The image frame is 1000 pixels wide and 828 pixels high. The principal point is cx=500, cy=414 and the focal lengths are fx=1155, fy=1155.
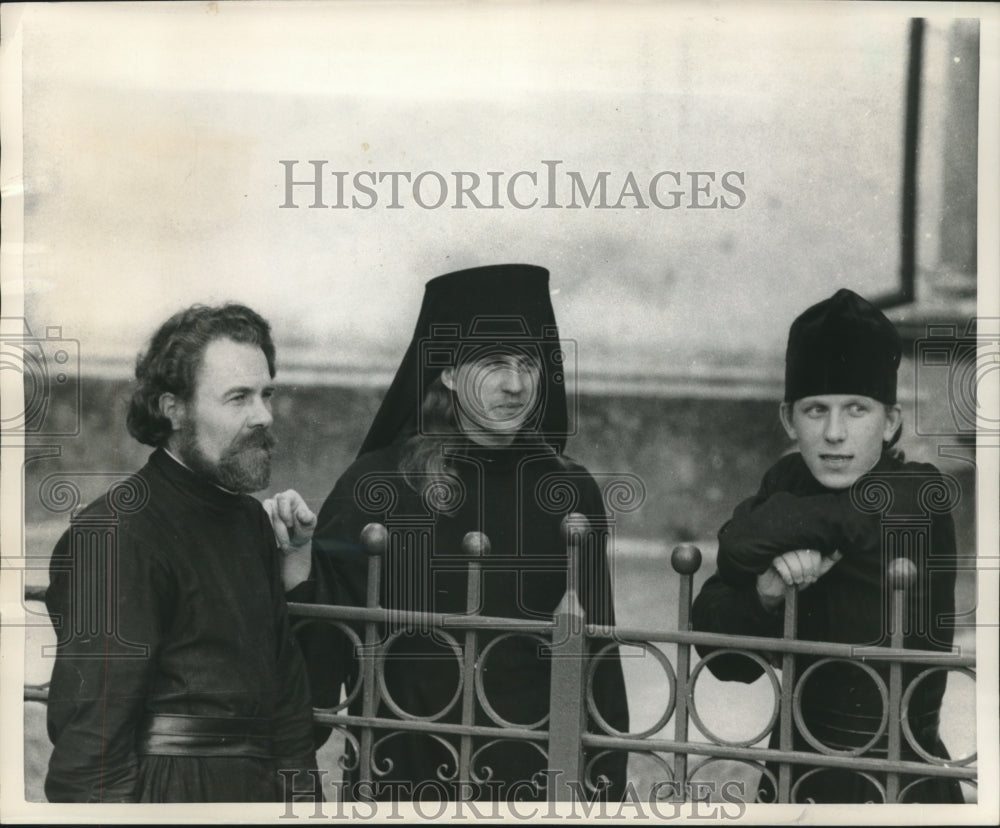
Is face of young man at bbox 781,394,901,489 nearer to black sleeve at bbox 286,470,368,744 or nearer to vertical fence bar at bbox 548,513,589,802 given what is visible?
vertical fence bar at bbox 548,513,589,802

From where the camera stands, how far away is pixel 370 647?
3584 mm

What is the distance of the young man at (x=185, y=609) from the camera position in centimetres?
353

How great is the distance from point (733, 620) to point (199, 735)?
1.68 metres

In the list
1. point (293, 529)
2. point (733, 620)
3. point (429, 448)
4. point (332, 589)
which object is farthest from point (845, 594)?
point (293, 529)

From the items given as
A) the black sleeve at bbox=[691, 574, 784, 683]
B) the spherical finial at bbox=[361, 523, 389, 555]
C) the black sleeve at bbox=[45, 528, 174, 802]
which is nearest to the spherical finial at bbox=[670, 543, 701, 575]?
the black sleeve at bbox=[691, 574, 784, 683]

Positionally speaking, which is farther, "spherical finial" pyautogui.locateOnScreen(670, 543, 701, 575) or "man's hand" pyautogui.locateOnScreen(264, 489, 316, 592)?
"man's hand" pyautogui.locateOnScreen(264, 489, 316, 592)

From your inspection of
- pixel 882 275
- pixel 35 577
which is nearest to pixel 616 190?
pixel 882 275

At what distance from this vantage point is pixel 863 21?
3.70 metres

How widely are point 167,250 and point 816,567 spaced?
2.26 m

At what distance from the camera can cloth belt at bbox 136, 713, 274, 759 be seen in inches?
139

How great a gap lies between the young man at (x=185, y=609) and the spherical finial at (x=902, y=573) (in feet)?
6.03

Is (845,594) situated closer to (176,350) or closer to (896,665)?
(896,665)

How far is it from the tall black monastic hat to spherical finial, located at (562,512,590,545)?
22cm

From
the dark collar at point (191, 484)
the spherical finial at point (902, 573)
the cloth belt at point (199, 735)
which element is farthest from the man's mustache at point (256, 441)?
the spherical finial at point (902, 573)
